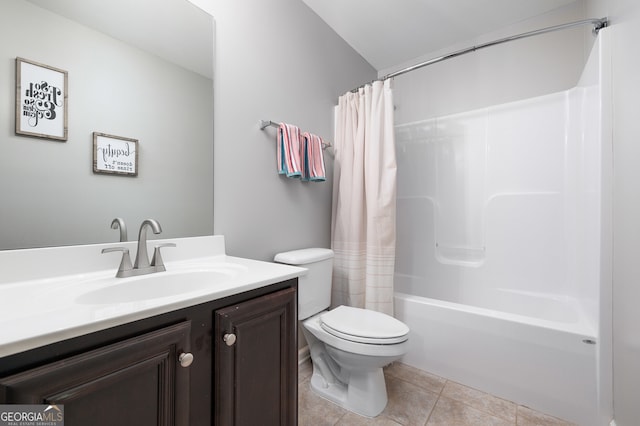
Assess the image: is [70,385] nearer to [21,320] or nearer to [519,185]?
[21,320]

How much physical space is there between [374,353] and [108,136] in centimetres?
144

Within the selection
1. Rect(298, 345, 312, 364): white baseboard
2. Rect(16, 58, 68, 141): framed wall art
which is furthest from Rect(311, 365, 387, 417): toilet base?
Rect(16, 58, 68, 141): framed wall art

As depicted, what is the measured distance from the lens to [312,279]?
1.61 m

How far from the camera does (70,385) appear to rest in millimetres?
517

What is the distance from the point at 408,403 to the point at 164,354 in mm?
1372

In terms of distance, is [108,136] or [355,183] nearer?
[108,136]

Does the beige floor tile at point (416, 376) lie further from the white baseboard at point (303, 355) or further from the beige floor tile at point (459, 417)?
the white baseboard at point (303, 355)

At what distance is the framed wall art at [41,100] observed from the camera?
849mm

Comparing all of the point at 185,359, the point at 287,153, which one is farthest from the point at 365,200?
the point at 185,359

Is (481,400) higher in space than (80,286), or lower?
lower

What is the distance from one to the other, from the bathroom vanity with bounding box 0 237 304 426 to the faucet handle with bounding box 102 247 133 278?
5cm

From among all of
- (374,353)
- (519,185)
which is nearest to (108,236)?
(374,353)

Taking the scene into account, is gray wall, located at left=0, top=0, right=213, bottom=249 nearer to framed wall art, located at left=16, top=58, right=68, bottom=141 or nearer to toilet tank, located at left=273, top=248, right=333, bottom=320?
framed wall art, located at left=16, top=58, right=68, bottom=141

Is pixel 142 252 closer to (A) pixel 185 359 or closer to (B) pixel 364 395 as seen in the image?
(A) pixel 185 359
